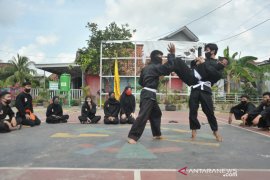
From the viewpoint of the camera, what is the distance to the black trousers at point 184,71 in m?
7.23

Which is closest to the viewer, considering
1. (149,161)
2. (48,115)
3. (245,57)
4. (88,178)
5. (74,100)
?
(88,178)

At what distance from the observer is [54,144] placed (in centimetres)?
679

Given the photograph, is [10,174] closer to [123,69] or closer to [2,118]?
[2,118]

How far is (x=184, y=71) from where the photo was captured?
7.28 m

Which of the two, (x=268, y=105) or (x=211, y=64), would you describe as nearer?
(x=211, y=64)

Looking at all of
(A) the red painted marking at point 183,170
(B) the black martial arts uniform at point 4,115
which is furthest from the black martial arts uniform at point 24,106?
(A) the red painted marking at point 183,170

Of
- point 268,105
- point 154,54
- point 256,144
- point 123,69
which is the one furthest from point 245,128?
point 123,69

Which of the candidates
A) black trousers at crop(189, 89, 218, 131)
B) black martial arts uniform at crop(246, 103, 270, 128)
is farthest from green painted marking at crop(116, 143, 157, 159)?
black martial arts uniform at crop(246, 103, 270, 128)

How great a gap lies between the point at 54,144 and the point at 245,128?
19.5 feet

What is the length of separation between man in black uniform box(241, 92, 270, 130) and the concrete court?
1.50 meters

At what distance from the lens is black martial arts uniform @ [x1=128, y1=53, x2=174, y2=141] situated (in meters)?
6.96

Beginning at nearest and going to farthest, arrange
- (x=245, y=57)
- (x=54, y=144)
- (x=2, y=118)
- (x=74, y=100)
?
(x=54, y=144) < (x=2, y=118) < (x=74, y=100) < (x=245, y=57)

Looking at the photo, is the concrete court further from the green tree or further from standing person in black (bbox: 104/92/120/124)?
the green tree

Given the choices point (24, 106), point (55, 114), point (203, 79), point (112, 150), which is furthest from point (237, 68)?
point (112, 150)
